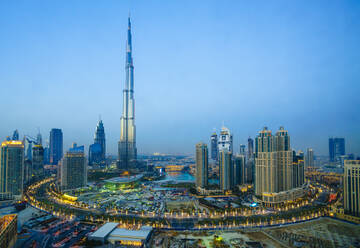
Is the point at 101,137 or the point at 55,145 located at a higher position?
the point at 101,137

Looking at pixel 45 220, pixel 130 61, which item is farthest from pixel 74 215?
pixel 130 61

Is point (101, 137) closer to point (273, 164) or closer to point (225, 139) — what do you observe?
point (225, 139)

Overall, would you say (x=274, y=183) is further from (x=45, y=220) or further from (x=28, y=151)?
(x=28, y=151)

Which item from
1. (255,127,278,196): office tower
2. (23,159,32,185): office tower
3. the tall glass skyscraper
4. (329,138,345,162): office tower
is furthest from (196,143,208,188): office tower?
(329,138,345,162): office tower

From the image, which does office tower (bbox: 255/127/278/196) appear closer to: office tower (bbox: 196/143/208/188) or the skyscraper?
office tower (bbox: 196/143/208/188)

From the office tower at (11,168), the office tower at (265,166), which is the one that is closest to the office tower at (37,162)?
the office tower at (11,168)

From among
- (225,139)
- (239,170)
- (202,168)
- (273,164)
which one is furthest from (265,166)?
(225,139)
